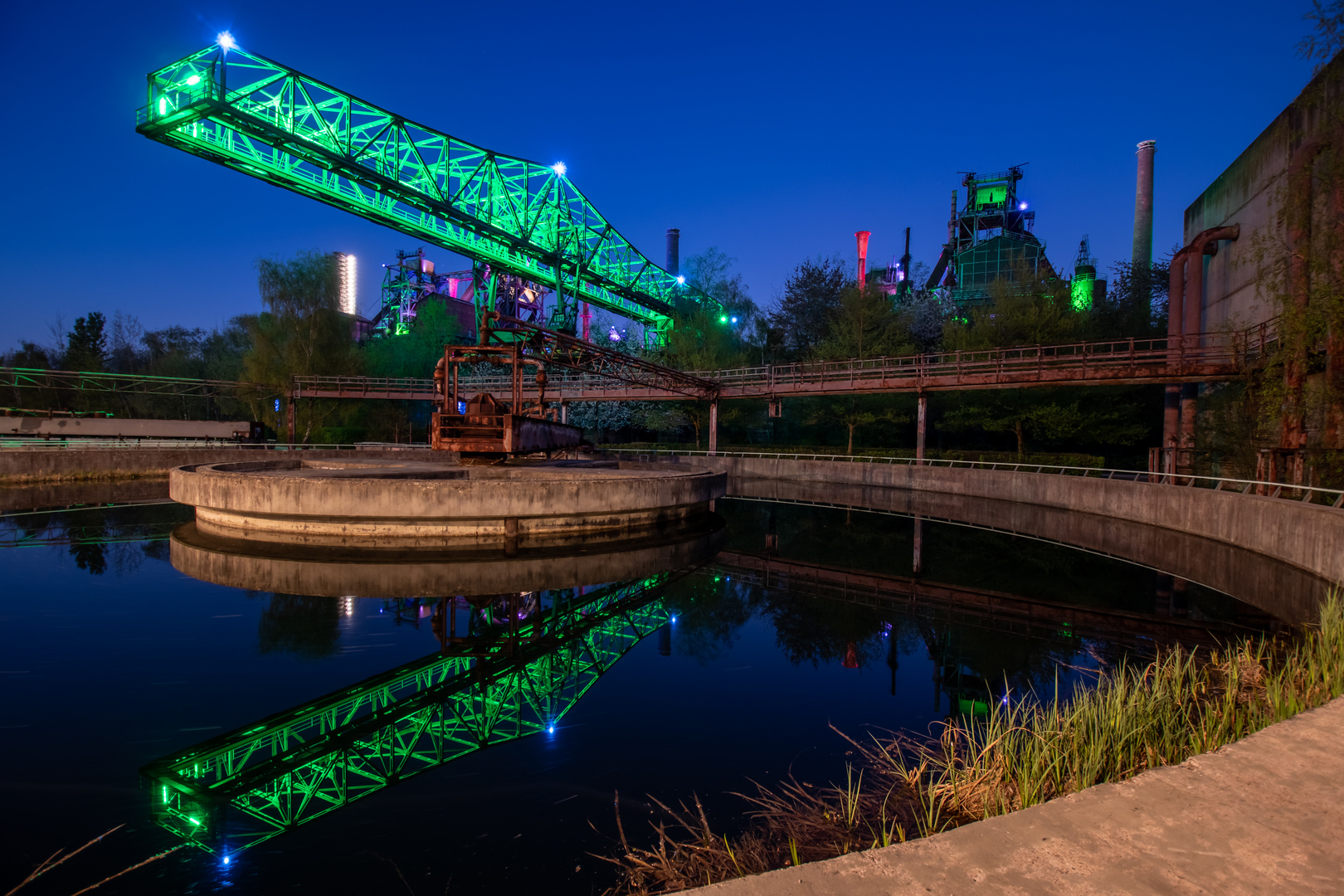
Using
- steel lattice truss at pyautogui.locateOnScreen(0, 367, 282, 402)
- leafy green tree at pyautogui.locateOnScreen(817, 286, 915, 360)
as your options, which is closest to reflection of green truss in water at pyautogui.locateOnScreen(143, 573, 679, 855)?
leafy green tree at pyautogui.locateOnScreen(817, 286, 915, 360)

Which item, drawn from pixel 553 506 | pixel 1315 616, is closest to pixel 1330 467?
pixel 1315 616

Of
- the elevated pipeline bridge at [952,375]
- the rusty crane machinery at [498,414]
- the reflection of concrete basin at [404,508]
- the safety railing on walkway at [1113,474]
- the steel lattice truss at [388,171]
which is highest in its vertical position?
the steel lattice truss at [388,171]

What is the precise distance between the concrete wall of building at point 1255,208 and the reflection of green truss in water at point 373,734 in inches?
817

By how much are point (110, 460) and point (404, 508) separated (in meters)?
23.4

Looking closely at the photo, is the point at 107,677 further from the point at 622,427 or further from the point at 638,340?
the point at 638,340

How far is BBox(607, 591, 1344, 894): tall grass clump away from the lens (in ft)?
12.6

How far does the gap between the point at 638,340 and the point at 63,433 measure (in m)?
46.0

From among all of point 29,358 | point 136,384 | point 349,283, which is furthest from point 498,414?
point 349,283

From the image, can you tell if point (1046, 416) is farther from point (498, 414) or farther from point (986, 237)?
point (986, 237)

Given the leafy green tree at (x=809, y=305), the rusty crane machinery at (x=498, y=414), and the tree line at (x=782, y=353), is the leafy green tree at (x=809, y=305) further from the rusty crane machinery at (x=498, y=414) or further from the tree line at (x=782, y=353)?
the rusty crane machinery at (x=498, y=414)

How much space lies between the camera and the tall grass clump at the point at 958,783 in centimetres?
383

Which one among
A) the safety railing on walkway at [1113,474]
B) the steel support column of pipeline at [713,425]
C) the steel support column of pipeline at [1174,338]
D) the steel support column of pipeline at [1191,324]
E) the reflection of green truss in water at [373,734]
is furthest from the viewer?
the steel support column of pipeline at [713,425]

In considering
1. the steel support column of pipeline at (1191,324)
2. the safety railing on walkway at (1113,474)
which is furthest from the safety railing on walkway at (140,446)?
the steel support column of pipeline at (1191,324)

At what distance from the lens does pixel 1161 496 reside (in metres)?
18.6
